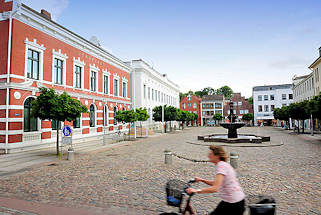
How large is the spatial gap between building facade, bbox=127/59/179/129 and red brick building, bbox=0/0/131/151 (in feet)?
35.8

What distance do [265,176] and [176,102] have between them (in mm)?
54229

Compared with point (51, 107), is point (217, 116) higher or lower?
lower

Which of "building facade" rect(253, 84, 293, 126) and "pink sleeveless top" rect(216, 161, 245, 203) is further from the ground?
"building facade" rect(253, 84, 293, 126)

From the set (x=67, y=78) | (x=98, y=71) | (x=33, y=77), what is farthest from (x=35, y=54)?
(x=98, y=71)

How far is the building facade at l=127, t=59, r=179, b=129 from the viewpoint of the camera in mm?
36156

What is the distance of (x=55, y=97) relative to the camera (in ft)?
40.4

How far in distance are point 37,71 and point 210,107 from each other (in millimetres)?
69104

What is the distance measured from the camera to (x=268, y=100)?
68.1 meters

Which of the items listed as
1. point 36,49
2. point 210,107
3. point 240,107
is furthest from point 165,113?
point 240,107

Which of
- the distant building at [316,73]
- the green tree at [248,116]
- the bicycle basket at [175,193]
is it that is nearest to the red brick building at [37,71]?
the bicycle basket at [175,193]

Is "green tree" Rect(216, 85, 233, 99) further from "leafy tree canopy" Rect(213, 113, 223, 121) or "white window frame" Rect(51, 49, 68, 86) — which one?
"white window frame" Rect(51, 49, 68, 86)

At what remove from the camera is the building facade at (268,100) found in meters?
65.9

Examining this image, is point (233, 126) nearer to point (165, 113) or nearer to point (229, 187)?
point (229, 187)

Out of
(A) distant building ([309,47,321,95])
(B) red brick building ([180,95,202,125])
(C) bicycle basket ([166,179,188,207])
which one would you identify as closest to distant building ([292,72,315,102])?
(A) distant building ([309,47,321,95])
